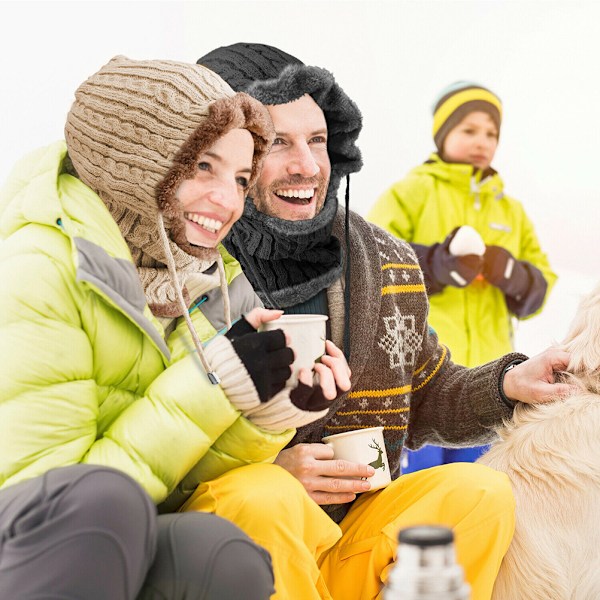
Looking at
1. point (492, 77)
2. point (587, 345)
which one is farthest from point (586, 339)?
point (492, 77)

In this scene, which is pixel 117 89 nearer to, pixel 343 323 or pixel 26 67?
pixel 343 323

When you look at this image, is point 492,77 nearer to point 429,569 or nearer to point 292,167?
point 292,167

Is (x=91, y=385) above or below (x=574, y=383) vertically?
above

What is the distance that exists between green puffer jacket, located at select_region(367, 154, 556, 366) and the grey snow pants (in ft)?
5.78

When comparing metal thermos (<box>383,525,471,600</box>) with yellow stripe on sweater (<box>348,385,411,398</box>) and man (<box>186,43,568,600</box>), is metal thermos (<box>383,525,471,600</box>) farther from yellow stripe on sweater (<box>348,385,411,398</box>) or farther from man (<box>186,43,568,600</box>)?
yellow stripe on sweater (<box>348,385,411,398</box>)

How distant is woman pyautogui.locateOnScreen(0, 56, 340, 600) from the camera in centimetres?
94

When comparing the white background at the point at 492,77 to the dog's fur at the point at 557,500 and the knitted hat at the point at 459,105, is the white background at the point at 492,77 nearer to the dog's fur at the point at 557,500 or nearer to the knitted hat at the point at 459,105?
the knitted hat at the point at 459,105

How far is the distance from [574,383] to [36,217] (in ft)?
3.01

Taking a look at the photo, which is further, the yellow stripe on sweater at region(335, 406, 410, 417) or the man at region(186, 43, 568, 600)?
the yellow stripe on sweater at region(335, 406, 410, 417)

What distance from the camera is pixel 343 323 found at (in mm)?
1552

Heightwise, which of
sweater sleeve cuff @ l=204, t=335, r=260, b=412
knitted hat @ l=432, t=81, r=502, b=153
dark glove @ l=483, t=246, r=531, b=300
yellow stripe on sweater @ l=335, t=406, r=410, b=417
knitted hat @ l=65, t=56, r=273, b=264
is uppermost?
knitted hat @ l=65, t=56, r=273, b=264

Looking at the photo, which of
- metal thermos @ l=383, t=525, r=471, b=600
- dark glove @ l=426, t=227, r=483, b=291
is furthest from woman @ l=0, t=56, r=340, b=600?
dark glove @ l=426, t=227, r=483, b=291

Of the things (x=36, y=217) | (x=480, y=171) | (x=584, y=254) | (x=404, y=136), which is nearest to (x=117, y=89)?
(x=36, y=217)

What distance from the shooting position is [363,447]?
1444 mm
